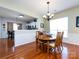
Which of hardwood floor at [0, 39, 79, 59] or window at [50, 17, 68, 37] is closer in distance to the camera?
hardwood floor at [0, 39, 79, 59]

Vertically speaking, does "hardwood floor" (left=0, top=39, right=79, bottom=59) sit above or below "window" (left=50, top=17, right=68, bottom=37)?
below

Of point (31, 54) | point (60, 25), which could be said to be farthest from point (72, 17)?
point (31, 54)

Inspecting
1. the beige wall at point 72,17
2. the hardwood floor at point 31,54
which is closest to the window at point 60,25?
the beige wall at point 72,17

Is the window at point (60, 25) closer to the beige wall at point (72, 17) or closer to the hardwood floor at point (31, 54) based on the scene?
the beige wall at point (72, 17)

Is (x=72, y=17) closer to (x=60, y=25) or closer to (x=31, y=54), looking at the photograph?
(x=60, y=25)

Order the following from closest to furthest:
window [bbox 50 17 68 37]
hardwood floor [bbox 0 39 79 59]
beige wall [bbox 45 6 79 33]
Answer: hardwood floor [bbox 0 39 79 59], beige wall [bbox 45 6 79 33], window [bbox 50 17 68 37]

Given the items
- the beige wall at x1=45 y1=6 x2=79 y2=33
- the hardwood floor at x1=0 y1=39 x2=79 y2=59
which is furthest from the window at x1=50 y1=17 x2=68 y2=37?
the hardwood floor at x1=0 y1=39 x2=79 y2=59

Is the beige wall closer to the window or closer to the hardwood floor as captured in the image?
the window

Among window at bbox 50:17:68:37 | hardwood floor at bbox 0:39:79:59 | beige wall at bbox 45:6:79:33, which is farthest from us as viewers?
window at bbox 50:17:68:37

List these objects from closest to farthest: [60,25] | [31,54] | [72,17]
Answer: [31,54] → [72,17] → [60,25]

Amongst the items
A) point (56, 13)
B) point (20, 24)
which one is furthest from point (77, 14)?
point (20, 24)

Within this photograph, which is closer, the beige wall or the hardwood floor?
the hardwood floor

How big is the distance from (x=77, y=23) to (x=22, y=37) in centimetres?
395

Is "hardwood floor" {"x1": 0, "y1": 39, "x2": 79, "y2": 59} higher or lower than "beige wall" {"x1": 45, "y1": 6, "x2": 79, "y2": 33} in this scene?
lower
